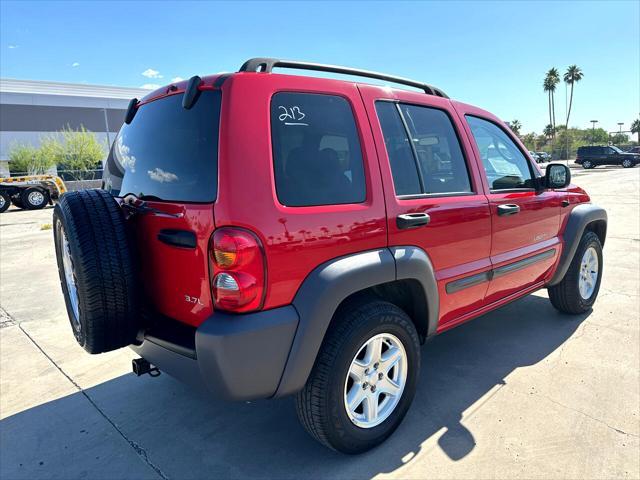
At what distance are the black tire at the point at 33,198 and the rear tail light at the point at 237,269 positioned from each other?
Result: 21002 mm

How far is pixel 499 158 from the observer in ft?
11.0

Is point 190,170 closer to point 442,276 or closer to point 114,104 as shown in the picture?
point 442,276

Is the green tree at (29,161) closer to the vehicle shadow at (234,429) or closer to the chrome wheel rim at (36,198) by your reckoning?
→ the chrome wheel rim at (36,198)

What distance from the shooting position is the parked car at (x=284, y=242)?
74.2 inches

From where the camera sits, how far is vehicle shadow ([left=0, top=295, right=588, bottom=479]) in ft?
7.62

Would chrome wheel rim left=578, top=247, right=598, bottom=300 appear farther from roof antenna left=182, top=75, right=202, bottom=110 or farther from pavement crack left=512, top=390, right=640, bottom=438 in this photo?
roof antenna left=182, top=75, right=202, bottom=110

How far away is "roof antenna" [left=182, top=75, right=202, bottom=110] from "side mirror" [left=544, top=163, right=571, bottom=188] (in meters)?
2.75

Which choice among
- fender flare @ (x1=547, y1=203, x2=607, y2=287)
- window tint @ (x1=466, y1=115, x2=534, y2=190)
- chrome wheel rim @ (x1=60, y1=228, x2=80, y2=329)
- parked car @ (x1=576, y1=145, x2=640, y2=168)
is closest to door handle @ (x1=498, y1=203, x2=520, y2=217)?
window tint @ (x1=466, y1=115, x2=534, y2=190)

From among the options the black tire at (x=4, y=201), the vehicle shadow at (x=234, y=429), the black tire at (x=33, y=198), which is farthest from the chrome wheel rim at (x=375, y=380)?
the black tire at (x=33, y=198)

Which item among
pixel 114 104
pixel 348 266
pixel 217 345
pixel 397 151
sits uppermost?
pixel 114 104

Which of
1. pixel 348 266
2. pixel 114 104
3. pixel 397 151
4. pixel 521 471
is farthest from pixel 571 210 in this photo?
pixel 114 104

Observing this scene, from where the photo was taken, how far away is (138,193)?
238 centimetres

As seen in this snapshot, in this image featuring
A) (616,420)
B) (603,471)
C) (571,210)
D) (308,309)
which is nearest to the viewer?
(308,309)

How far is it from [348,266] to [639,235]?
26.9 feet
